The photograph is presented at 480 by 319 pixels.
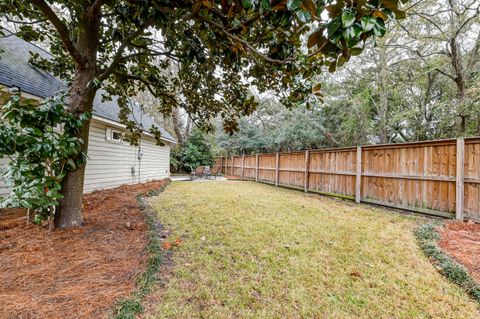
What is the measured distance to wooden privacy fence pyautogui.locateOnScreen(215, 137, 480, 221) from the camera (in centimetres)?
418

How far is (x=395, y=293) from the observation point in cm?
215

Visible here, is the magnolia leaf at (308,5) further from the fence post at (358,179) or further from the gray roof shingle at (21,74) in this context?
the fence post at (358,179)

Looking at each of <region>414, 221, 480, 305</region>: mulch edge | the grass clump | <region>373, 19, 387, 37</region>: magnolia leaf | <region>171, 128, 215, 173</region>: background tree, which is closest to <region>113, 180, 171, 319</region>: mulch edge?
the grass clump

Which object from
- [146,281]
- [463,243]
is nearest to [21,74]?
[146,281]

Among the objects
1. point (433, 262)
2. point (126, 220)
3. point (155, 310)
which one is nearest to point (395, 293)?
point (433, 262)

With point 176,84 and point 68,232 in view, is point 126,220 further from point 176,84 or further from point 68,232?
point 176,84

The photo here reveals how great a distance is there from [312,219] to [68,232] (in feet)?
13.4

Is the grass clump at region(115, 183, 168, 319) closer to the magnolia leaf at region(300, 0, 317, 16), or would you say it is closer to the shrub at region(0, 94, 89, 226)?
the shrub at region(0, 94, 89, 226)

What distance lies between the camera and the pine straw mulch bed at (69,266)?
175 cm

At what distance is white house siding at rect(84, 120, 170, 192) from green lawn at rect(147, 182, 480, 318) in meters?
3.84

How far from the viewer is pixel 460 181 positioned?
4211 mm

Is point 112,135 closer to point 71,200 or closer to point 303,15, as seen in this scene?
point 71,200

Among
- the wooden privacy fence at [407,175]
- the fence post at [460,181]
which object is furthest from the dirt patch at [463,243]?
the wooden privacy fence at [407,175]

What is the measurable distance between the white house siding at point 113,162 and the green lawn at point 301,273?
3.84 metres
